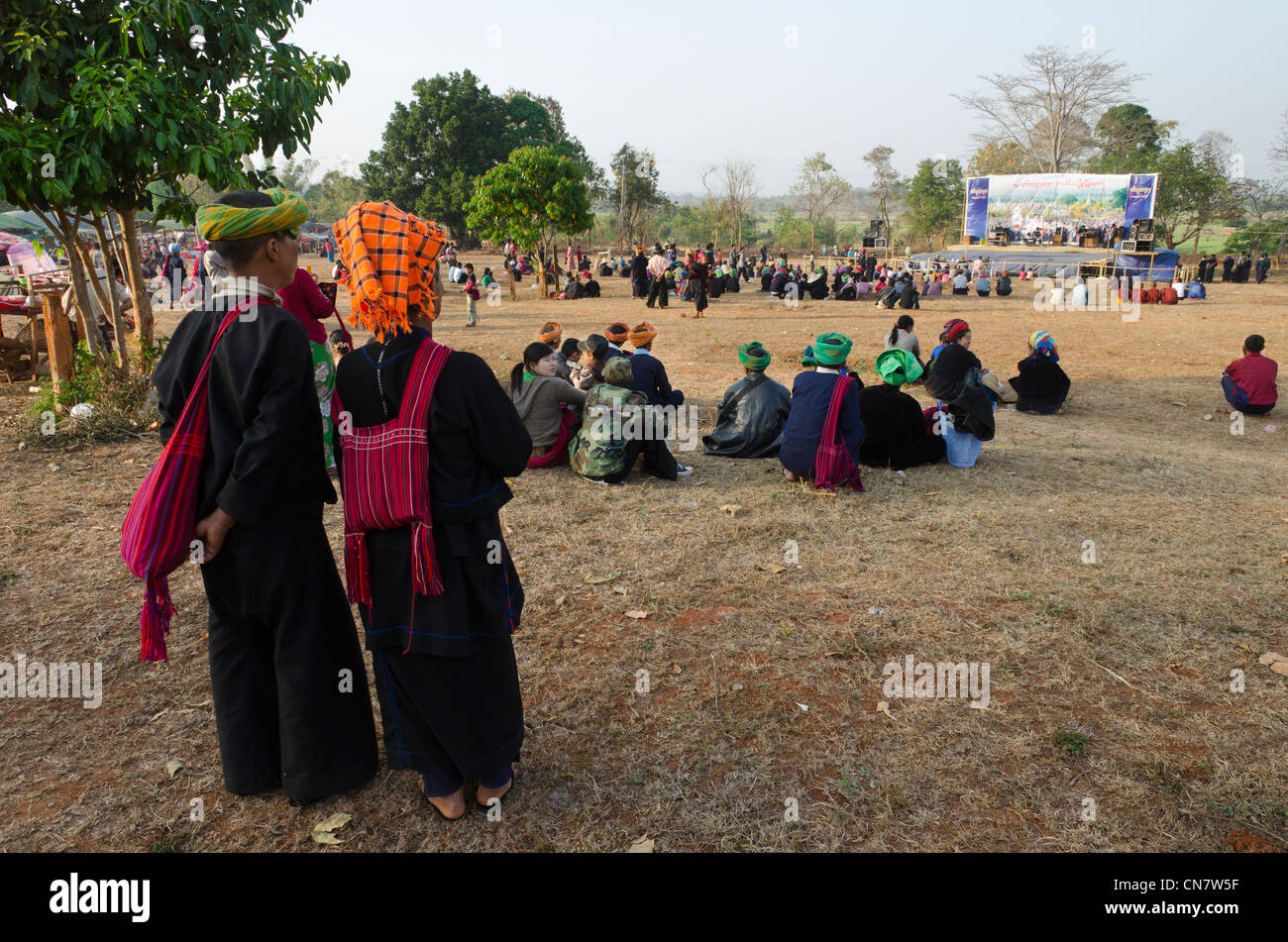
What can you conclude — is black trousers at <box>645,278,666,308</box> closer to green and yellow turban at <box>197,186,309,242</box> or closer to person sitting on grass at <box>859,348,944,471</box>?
person sitting on grass at <box>859,348,944,471</box>

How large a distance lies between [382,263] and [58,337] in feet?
23.3

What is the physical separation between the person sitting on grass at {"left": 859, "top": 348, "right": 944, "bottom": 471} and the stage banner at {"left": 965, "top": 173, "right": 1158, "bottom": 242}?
3391 cm

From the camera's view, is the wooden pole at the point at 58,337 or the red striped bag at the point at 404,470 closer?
the red striped bag at the point at 404,470

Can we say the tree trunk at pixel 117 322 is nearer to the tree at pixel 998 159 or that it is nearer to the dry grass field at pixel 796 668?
the dry grass field at pixel 796 668

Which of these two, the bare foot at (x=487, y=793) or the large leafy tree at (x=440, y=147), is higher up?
the large leafy tree at (x=440, y=147)

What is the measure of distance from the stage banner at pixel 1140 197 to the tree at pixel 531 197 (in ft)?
86.7

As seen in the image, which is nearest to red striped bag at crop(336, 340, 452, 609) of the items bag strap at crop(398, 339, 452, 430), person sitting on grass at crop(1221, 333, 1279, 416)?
bag strap at crop(398, 339, 452, 430)

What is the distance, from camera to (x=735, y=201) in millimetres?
46406

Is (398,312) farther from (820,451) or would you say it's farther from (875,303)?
(875,303)

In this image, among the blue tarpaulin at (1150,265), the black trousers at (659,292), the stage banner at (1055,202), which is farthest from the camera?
the stage banner at (1055,202)

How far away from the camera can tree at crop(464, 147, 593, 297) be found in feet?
63.9

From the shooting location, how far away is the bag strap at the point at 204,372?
2312 millimetres

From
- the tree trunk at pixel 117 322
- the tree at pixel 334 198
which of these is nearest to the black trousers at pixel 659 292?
the tree trunk at pixel 117 322

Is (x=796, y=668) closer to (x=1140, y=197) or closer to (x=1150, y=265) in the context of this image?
(x=1150, y=265)
